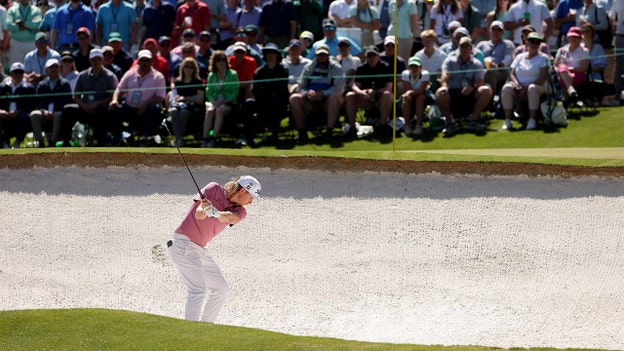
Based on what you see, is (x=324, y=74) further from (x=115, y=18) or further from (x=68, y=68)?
(x=115, y=18)

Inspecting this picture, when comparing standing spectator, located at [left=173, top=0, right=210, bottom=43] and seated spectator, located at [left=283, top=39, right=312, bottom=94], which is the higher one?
standing spectator, located at [left=173, top=0, right=210, bottom=43]

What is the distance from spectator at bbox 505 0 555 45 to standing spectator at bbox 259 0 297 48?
381cm

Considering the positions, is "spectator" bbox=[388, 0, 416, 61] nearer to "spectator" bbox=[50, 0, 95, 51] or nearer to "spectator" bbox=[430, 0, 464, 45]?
"spectator" bbox=[430, 0, 464, 45]

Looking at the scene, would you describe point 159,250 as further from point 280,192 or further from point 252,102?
point 252,102

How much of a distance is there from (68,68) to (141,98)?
1.73m

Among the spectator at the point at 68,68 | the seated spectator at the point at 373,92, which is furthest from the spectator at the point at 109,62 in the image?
the seated spectator at the point at 373,92

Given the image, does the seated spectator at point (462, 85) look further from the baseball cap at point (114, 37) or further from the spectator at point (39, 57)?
the spectator at point (39, 57)

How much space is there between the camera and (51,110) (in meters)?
19.0

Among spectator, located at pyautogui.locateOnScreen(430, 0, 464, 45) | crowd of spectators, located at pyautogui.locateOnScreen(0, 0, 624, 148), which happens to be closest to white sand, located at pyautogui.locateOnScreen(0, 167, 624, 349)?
crowd of spectators, located at pyautogui.locateOnScreen(0, 0, 624, 148)

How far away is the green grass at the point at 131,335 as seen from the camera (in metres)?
9.38

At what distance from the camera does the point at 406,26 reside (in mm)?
20281

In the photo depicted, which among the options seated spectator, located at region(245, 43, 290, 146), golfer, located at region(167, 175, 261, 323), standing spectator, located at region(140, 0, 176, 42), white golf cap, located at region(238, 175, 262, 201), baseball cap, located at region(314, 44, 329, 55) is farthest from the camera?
standing spectator, located at region(140, 0, 176, 42)

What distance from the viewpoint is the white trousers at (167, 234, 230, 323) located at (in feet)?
36.5

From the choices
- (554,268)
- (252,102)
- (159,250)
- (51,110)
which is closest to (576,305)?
(554,268)
